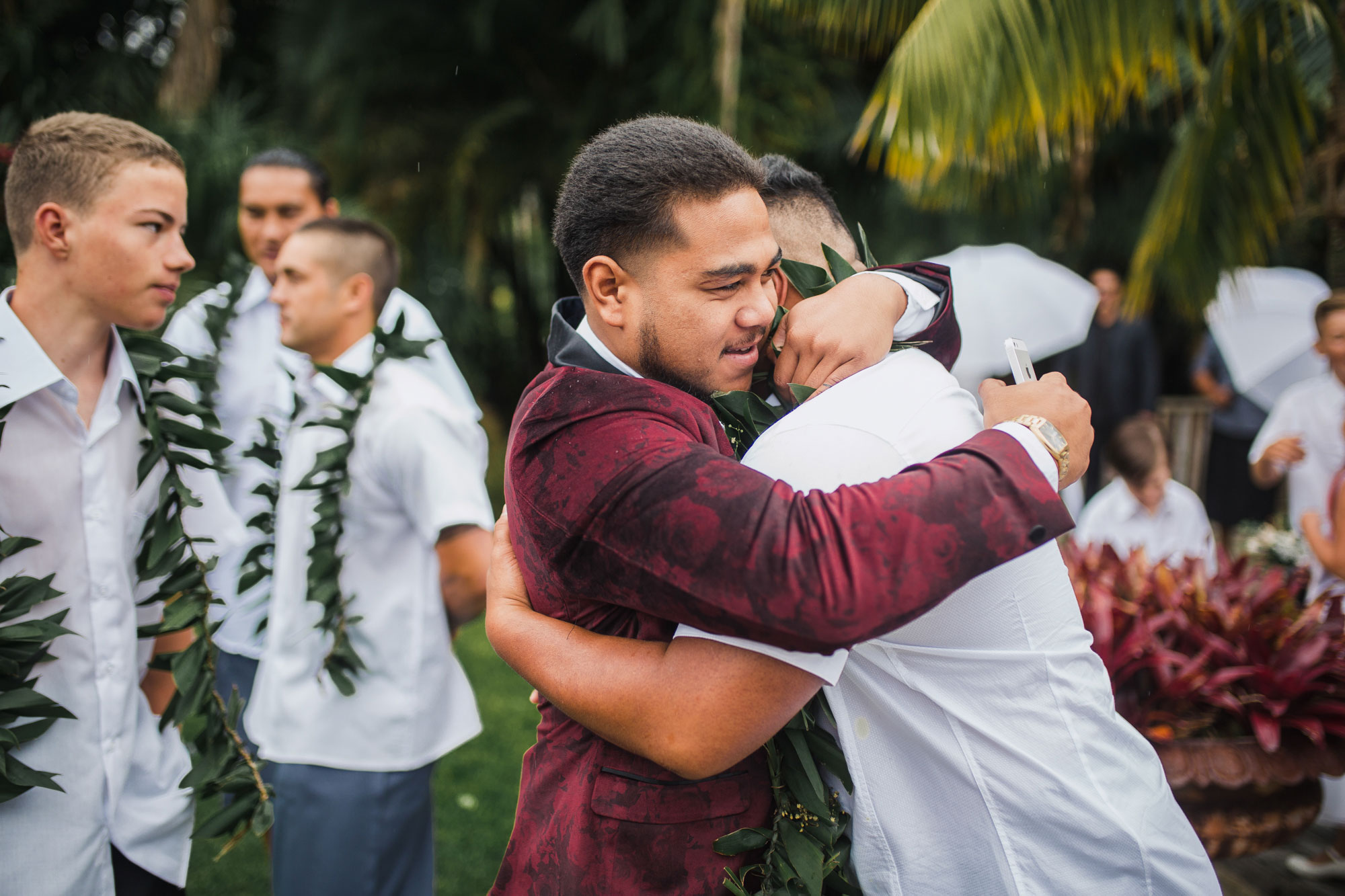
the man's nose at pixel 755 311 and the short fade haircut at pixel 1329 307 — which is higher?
the man's nose at pixel 755 311

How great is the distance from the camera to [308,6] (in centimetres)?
1116

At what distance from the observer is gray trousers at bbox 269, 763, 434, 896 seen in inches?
120

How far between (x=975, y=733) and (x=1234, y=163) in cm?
587

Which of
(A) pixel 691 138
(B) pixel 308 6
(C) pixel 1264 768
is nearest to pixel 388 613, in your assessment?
(A) pixel 691 138

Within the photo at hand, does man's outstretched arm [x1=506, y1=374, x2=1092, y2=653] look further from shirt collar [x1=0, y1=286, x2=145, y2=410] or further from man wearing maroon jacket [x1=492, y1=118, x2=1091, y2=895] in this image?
shirt collar [x1=0, y1=286, x2=145, y2=410]

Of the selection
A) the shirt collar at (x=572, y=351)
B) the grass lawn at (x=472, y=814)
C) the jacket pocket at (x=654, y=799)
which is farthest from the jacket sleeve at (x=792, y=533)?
the grass lawn at (x=472, y=814)

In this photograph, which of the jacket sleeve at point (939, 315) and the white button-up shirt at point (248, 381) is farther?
the white button-up shirt at point (248, 381)

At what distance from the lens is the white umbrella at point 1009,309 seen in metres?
6.95

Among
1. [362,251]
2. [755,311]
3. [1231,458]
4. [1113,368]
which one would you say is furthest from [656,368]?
[1231,458]

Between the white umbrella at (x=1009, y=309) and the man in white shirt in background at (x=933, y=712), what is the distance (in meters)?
5.32

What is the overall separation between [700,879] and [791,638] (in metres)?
0.54

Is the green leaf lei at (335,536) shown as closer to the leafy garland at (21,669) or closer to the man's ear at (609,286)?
the leafy garland at (21,669)

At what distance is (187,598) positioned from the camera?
2.61 meters

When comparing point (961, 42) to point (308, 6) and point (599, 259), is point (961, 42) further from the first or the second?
point (308, 6)
